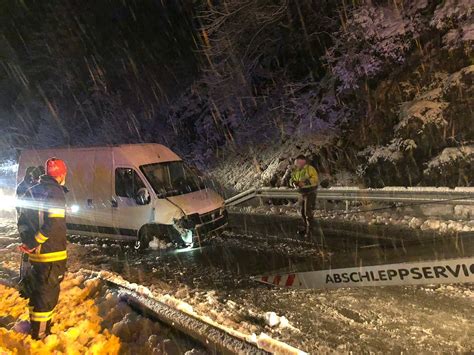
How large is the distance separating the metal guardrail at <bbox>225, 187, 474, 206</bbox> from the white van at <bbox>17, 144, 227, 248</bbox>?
3934 mm

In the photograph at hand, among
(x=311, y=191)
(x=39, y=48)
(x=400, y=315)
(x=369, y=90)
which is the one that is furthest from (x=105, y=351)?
(x=39, y=48)

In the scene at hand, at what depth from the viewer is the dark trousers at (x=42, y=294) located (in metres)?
4.43

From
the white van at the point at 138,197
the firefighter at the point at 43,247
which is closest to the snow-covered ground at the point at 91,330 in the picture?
the firefighter at the point at 43,247

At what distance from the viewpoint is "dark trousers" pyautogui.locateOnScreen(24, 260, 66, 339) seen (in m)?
4.43

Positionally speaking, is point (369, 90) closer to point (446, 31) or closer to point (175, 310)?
point (446, 31)

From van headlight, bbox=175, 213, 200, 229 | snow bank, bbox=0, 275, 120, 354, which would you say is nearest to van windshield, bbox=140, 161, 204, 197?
van headlight, bbox=175, 213, 200, 229

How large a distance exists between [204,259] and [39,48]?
31445mm

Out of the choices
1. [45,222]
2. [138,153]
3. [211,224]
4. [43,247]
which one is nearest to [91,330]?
[43,247]

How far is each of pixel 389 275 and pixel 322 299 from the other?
5.46ft

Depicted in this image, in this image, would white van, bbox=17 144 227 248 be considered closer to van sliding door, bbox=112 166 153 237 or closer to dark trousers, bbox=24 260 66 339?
van sliding door, bbox=112 166 153 237

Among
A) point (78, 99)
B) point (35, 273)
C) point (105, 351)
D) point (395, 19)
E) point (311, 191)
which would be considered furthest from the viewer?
point (78, 99)

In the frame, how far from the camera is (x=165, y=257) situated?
8578 millimetres

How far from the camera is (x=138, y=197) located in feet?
29.1

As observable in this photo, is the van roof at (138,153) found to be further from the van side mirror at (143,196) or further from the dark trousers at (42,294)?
the dark trousers at (42,294)
